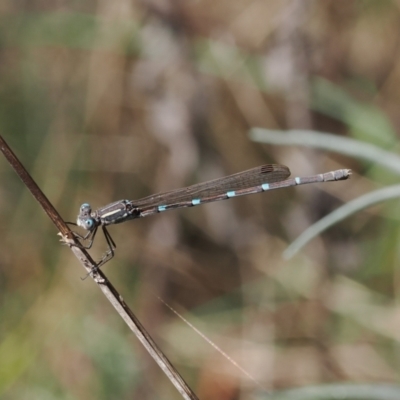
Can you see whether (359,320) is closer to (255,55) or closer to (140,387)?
(140,387)

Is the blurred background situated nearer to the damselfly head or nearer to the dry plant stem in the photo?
the damselfly head

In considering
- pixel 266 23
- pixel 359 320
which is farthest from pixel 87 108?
pixel 359 320

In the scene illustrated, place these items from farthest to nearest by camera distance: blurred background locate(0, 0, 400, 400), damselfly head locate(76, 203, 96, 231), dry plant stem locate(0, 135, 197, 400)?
blurred background locate(0, 0, 400, 400) < damselfly head locate(76, 203, 96, 231) < dry plant stem locate(0, 135, 197, 400)

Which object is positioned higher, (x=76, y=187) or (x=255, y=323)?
(x=76, y=187)

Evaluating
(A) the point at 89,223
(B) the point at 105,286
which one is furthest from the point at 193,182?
(B) the point at 105,286

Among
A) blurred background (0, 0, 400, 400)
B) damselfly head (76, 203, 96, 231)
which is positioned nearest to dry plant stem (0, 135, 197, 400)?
damselfly head (76, 203, 96, 231)

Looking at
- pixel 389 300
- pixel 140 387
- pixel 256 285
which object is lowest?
pixel 389 300
